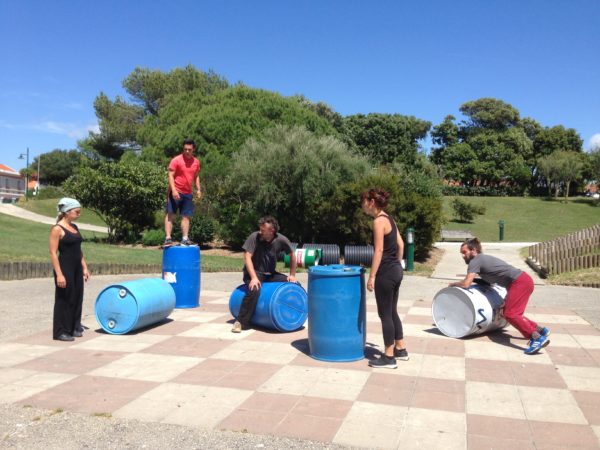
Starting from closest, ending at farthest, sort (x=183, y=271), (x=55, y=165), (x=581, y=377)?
(x=581, y=377) < (x=183, y=271) < (x=55, y=165)

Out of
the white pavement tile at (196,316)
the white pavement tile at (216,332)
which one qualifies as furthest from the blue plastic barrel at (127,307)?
the white pavement tile at (196,316)

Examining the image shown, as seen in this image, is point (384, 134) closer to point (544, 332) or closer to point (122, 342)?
point (544, 332)

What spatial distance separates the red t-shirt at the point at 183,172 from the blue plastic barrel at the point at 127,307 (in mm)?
2576

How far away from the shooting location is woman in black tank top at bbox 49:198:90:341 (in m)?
6.52

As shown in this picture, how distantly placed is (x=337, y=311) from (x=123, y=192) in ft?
70.2

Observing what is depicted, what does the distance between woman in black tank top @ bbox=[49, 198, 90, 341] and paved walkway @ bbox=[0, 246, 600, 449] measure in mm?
267

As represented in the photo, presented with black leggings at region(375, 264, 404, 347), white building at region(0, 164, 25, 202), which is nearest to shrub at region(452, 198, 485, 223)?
black leggings at region(375, 264, 404, 347)

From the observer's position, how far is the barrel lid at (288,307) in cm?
710

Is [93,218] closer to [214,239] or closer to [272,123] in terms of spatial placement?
[272,123]

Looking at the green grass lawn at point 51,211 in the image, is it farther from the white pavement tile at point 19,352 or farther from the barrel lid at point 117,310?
the white pavement tile at point 19,352

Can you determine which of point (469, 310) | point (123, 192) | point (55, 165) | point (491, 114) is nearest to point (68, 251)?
point (469, 310)

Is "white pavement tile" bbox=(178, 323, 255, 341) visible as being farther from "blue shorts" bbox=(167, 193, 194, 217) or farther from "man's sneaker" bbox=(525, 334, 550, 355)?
"man's sneaker" bbox=(525, 334, 550, 355)

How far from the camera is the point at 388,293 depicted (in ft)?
18.2

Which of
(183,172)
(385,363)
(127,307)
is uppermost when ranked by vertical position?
(183,172)
